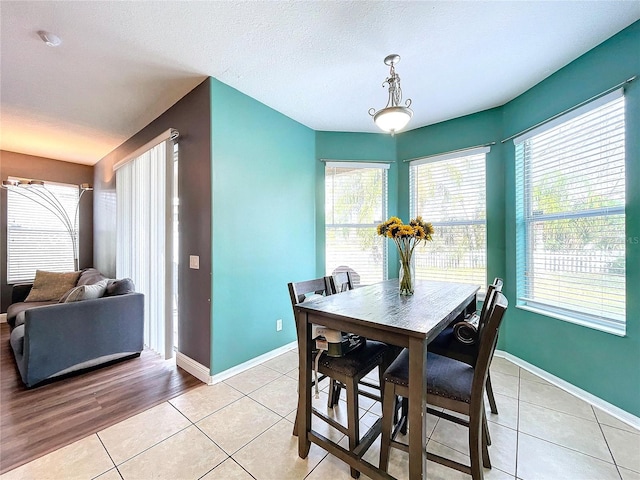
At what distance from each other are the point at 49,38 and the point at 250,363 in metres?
3.01

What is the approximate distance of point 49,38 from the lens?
6.08 feet

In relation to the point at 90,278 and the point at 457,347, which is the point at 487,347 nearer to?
the point at 457,347

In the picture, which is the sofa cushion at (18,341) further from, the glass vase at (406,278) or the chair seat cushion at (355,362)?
the glass vase at (406,278)

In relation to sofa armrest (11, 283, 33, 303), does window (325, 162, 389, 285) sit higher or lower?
higher

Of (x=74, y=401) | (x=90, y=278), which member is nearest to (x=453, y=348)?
(x=74, y=401)

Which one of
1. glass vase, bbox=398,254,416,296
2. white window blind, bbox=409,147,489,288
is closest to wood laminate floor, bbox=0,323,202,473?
glass vase, bbox=398,254,416,296

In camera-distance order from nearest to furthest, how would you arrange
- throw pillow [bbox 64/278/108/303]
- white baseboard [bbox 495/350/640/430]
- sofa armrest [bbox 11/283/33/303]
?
white baseboard [bbox 495/350/640/430], throw pillow [bbox 64/278/108/303], sofa armrest [bbox 11/283/33/303]

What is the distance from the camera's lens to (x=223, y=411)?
6.34ft

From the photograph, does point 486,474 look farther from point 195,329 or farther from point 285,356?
point 195,329

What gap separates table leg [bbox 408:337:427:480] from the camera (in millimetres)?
1141

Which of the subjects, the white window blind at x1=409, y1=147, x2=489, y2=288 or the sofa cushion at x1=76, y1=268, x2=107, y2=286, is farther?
the sofa cushion at x1=76, y1=268, x2=107, y2=286

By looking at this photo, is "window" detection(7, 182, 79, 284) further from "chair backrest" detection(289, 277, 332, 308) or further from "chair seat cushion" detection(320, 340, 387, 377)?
"chair seat cushion" detection(320, 340, 387, 377)

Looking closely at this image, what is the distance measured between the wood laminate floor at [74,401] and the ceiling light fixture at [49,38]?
267 centimetres

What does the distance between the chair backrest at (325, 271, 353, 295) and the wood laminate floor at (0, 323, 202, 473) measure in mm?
1500
